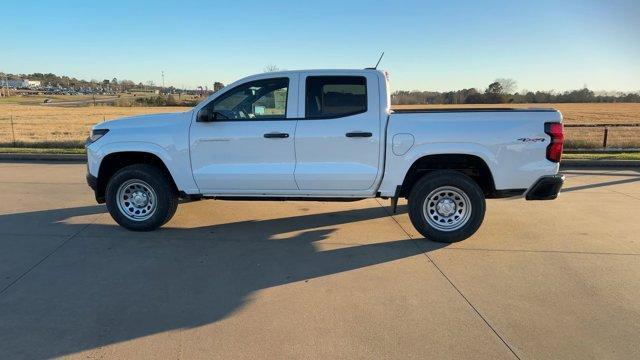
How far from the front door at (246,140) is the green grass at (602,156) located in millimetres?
8688

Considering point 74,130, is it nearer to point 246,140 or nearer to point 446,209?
point 246,140

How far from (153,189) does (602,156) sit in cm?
1135

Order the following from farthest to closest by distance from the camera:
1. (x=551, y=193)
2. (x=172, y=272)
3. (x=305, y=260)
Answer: (x=551, y=193) < (x=305, y=260) < (x=172, y=272)

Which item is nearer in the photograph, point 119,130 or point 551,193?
point 551,193

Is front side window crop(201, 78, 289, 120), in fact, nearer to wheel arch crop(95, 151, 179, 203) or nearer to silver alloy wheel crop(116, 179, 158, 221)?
wheel arch crop(95, 151, 179, 203)

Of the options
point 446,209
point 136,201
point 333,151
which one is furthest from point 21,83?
point 446,209

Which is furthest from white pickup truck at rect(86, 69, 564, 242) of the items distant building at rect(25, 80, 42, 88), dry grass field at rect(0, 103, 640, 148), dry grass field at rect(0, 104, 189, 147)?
distant building at rect(25, 80, 42, 88)

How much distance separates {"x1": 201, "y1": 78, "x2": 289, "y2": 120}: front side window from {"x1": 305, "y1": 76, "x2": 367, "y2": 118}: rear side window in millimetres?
330

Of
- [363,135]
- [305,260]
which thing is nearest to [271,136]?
[363,135]

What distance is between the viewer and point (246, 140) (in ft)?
17.7

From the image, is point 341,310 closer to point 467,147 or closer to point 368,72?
point 467,147

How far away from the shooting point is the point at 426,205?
5297 mm

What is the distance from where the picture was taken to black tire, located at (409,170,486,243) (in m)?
5.20

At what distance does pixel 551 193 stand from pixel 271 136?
3.19 meters
